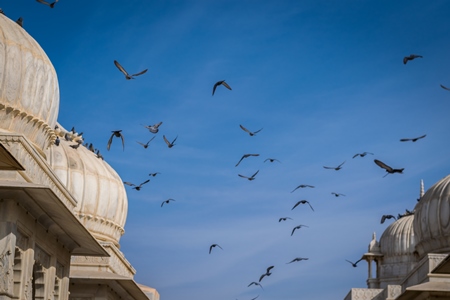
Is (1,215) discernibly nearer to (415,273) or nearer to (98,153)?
(98,153)

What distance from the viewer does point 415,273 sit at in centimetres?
3709

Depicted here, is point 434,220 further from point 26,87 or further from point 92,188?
point 26,87

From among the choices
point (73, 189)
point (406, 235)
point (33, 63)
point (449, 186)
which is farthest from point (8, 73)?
point (406, 235)

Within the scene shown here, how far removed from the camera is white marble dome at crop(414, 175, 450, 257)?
3988cm

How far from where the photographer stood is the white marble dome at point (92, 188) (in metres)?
33.5

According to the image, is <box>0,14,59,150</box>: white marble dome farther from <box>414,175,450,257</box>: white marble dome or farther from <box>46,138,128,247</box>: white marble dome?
<box>414,175,450,257</box>: white marble dome

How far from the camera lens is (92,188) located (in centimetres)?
3409

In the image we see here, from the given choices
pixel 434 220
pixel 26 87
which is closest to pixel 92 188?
pixel 26 87

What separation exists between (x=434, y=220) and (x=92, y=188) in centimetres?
1382

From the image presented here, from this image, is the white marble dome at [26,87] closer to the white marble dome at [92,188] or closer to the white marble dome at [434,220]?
the white marble dome at [92,188]

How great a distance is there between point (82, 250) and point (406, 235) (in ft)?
88.6

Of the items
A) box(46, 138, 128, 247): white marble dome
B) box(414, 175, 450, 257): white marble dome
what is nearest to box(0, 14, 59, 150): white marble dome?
box(46, 138, 128, 247): white marble dome

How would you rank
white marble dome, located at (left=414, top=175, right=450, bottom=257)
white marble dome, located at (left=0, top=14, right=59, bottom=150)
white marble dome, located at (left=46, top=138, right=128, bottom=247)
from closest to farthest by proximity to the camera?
white marble dome, located at (left=0, top=14, right=59, bottom=150) < white marble dome, located at (left=46, top=138, right=128, bottom=247) < white marble dome, located at (left=414, top=175, right=450, bottom=257)

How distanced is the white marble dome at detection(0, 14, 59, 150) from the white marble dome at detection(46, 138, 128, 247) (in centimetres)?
728
